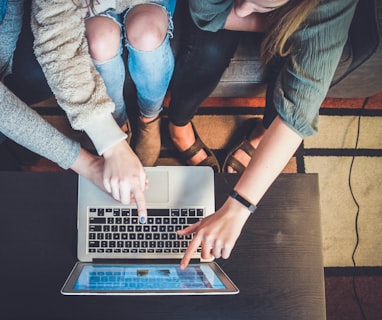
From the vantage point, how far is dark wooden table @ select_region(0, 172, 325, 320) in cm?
75

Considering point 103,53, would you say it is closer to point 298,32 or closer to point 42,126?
point 42,126

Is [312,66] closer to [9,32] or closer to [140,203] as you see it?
[140,203]

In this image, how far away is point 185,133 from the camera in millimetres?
1248

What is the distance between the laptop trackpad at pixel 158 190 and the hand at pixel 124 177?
0.04 m

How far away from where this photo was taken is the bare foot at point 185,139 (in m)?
1.24

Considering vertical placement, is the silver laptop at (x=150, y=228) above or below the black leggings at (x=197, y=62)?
below

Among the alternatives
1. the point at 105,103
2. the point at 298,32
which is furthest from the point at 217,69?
the point at 105,103

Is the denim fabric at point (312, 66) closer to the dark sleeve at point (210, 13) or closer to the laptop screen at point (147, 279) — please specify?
the dark sleeve at point (210, 13)

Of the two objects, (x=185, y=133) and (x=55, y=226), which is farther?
(x=185, y=133)

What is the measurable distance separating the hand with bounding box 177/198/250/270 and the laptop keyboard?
0.05 m

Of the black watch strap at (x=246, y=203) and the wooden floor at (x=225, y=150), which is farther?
the wooden floor at (x=225, y=150)

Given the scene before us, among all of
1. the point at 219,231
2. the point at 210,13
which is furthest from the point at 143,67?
the point at 219,231

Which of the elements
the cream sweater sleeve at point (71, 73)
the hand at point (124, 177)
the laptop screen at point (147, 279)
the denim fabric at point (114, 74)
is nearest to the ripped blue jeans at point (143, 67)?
the denim fabric at point (114, 74)

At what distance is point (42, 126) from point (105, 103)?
132 millimetres
